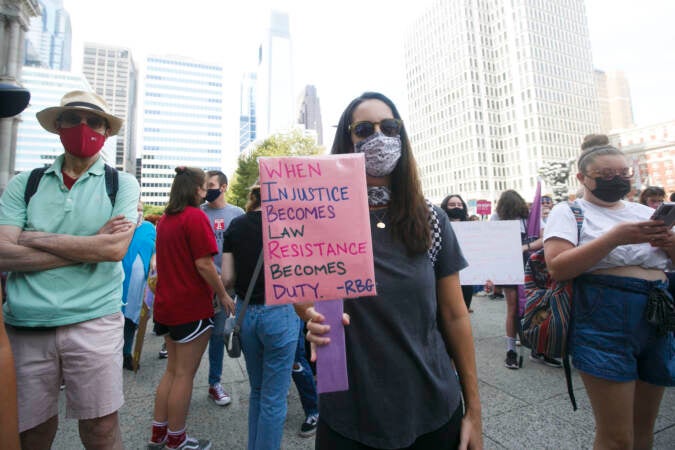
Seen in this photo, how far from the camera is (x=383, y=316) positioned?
1297 millimetres

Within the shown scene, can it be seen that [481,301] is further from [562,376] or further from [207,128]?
[207,128]

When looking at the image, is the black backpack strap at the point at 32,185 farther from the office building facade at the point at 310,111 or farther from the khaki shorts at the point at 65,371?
the office building facade at the point at 310,111

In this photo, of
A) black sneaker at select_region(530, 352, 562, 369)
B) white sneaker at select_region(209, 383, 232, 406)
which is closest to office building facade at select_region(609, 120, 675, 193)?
black sneaker at select_region(530, 352, 562, 369)

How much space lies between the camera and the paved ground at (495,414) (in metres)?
2.82

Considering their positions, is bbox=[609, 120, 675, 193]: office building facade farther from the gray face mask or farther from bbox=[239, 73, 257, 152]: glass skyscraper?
bbox=[239, 73, 257, 152]: glass skyscraper

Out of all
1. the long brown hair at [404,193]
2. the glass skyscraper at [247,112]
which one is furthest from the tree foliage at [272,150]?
the glass skyscraper at [247,112]

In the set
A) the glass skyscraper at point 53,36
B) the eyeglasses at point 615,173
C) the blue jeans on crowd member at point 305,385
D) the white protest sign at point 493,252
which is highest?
the glass skyscraper at point 53,36

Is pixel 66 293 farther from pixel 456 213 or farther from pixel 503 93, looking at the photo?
pixel 503 93

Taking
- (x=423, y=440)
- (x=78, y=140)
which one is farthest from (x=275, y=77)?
(x=423, y=440)

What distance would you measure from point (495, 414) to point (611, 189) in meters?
2.28

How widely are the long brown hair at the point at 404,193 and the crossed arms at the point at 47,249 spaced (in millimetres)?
1440

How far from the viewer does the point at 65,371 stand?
190cm

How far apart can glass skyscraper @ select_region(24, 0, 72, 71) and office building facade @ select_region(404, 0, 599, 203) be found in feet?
490

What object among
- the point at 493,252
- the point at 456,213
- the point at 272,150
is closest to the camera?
the point at 493,252
